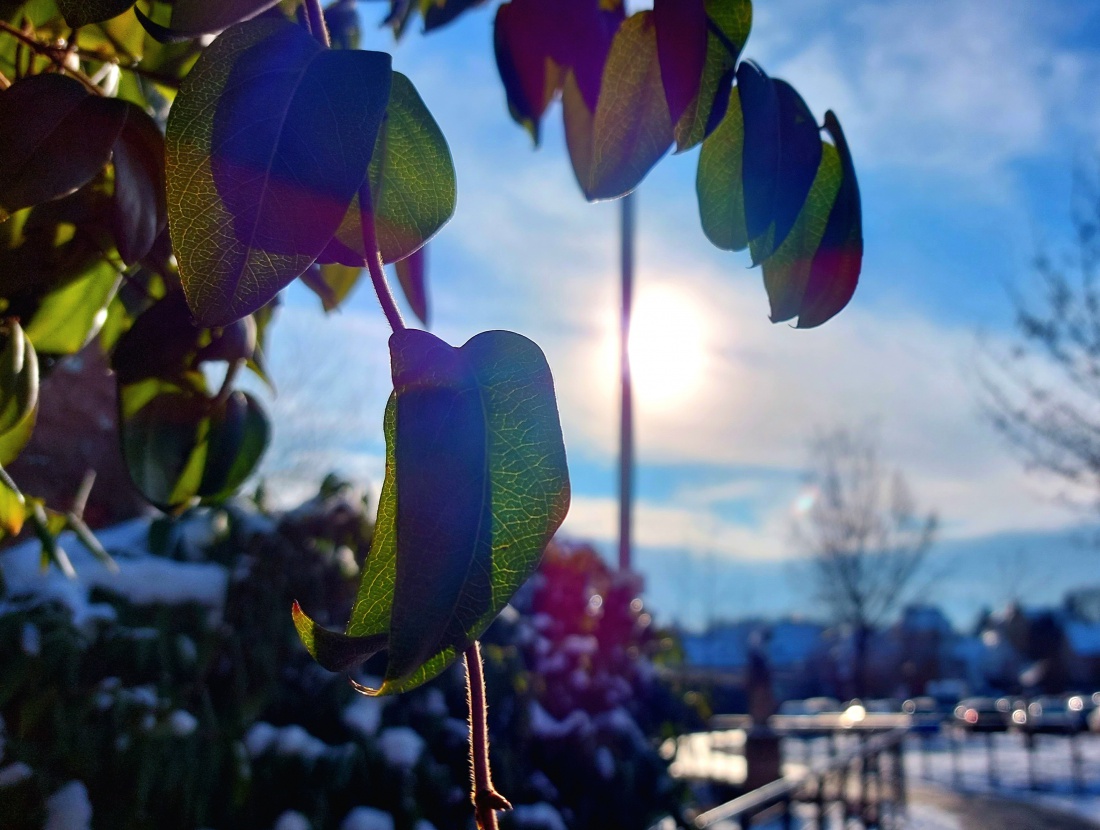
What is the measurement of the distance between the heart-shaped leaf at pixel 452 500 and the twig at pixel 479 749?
0.09ft

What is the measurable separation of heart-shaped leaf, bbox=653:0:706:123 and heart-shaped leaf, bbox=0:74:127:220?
0.34 metres

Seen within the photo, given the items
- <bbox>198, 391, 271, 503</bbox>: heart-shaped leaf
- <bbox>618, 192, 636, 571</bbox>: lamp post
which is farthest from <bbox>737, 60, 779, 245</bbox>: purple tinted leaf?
<bbox>618, 192, 636, 571</bbox>: lamp post

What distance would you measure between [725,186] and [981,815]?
36.6ft

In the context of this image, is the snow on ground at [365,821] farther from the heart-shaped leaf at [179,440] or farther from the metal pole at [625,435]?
the metal pole at [625,435]

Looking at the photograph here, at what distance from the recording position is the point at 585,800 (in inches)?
115

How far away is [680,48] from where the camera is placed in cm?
56

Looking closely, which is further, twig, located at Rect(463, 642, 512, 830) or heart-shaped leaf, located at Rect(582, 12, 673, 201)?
heart-shaped leaf, located at Rect(582, 12, 673, 201)

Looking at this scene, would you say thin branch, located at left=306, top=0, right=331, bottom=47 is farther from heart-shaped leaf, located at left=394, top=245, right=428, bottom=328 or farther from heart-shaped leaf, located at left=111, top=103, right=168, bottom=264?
heart-shaped leaf, located at left=394, top=245, right=428, bottom=328

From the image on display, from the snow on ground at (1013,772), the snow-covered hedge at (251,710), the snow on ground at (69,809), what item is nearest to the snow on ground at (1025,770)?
the snow on ground at (1013,772)

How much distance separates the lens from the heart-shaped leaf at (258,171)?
1.33ft

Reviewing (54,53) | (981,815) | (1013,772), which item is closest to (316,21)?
(54,53)

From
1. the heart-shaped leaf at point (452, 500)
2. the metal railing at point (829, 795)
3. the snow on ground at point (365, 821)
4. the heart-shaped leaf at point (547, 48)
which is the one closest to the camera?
the heart-shaped leaf at point (452, 500)

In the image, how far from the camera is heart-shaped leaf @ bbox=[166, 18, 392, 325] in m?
0.41

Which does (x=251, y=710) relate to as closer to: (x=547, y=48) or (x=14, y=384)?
(x=14, y=384)
